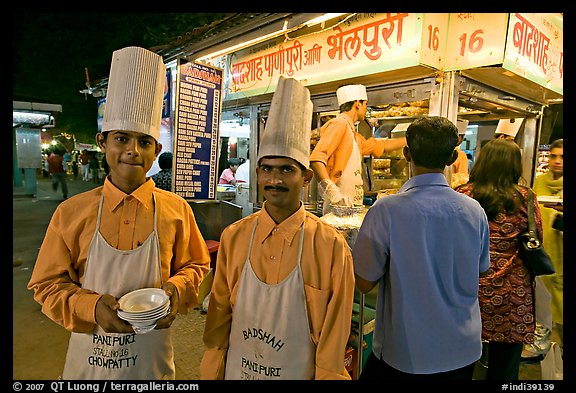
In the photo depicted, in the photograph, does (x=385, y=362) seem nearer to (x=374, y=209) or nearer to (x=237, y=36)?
(x=374, y=209)

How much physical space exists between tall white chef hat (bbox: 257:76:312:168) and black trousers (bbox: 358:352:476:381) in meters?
1.25

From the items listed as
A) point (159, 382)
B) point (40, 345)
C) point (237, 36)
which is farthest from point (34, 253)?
point (159, 382)

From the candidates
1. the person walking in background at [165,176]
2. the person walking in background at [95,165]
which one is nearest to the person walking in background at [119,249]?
the person walking in background at [165,176]

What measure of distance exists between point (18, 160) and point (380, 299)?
19.6 meters

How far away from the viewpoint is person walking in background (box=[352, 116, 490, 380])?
1748 millimetres

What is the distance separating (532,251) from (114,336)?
2.85 meters

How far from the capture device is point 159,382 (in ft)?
6.17

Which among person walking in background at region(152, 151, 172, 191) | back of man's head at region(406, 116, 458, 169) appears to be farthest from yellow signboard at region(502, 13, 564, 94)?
person walking in background at region(152, 151, 172, 191)

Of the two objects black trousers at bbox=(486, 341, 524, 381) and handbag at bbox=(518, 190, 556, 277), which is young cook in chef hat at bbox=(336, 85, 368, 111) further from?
black trousers at bbox=(486, 341, 524, 381)

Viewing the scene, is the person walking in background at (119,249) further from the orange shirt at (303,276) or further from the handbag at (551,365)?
the handbag at (551,365)

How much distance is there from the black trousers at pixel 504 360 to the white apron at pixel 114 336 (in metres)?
2.59

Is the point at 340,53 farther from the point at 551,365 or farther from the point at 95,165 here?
the point at 95,165

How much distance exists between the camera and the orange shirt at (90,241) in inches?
65.4

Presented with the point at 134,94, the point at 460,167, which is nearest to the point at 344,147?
the point at 134,94
